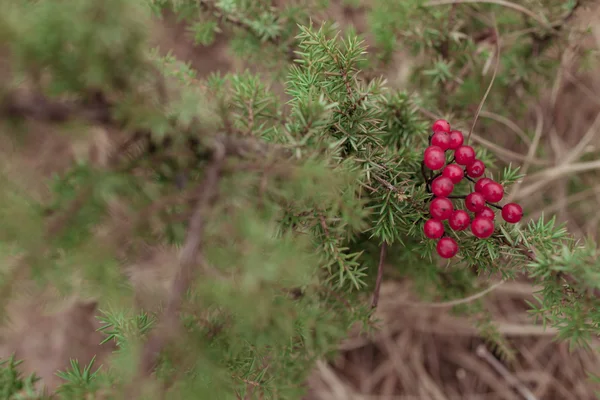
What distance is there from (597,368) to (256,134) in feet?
8.19

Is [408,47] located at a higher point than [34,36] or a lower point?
lower

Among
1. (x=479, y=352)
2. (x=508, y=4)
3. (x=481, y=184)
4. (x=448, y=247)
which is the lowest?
(x=479, y=352)

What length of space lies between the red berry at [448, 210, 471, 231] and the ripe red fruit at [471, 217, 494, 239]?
2 cm

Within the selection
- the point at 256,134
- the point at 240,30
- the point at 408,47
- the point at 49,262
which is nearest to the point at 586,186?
the point at 408,47

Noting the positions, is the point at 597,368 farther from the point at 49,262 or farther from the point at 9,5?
the point at 9,5

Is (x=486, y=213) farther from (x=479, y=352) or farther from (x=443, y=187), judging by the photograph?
(x=479, y=352)

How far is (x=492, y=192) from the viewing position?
1.06 m

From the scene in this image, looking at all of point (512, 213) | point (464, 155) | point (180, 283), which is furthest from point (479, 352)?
point (180, 283)

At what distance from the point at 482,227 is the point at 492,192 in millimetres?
101

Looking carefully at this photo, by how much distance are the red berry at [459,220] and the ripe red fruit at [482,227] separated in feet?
0.07

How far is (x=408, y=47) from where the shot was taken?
5.77ft

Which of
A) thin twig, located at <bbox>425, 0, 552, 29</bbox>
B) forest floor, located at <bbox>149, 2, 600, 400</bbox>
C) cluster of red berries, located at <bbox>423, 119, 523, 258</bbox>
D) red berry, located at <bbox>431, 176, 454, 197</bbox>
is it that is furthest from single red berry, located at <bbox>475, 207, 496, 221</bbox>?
forest floor, located at <bbox>149, 2, 600, 400</bbox>

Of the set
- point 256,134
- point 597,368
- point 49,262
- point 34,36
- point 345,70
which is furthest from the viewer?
point 597,368

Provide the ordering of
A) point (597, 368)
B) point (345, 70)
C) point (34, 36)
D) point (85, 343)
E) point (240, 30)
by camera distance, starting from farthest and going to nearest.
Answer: point (85, 343) < point (597, 368) < point (240, 30) < point (345, 70) < point (34, 36)
